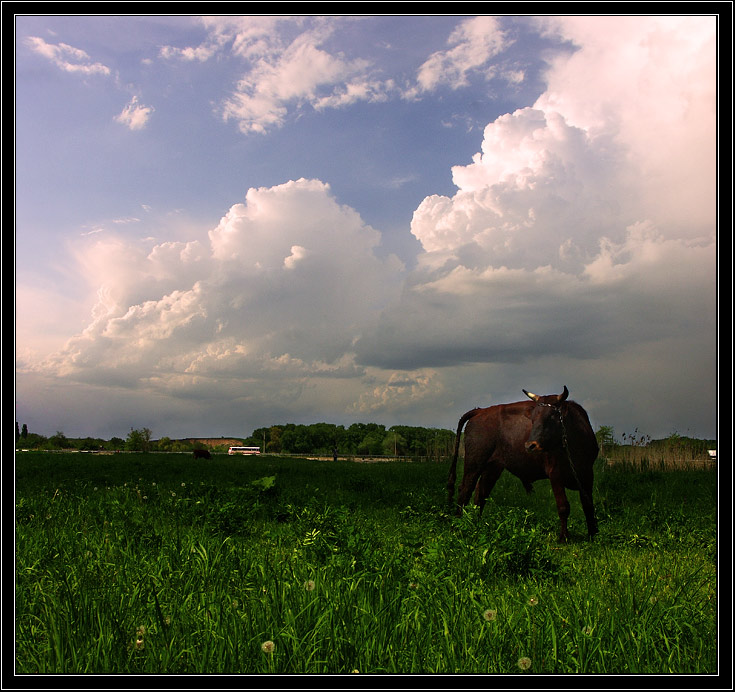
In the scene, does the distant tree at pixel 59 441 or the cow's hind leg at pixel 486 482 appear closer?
the cow's hind leg at pixel 486 482

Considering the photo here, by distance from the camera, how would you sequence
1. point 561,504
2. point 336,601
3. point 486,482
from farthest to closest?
point 486,482 < point 561,504 < point 336,601

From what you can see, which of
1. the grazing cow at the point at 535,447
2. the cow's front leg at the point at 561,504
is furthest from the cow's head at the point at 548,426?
the cow's front leg at the point at 561,504

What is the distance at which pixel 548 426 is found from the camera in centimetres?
840

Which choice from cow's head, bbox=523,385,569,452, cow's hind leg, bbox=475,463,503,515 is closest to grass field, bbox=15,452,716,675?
cow's head, bbox=523,385,569,452

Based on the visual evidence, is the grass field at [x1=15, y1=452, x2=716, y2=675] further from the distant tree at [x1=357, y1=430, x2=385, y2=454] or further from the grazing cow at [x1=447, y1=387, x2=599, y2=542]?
the distant tree at [x1=357, y1=430, x2=385, y2=454]

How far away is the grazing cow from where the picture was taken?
8.39 m

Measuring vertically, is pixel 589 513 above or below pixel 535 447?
below

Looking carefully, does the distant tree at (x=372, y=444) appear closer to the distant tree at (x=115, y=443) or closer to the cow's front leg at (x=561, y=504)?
the distant tree at (x=115, y=443)

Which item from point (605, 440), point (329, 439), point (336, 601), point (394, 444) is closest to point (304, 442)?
point (329, 439)

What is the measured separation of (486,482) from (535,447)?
6.42 feet

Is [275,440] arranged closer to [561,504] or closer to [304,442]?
[304,442]

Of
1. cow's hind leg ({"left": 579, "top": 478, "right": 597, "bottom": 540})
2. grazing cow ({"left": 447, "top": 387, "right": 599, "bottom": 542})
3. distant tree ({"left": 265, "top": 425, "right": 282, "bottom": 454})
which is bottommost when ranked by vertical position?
distant tree ({"left": 265, "top": 425, "right": 282, "bottom": 454})

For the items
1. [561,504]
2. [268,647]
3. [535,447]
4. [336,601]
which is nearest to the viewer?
[268,647]

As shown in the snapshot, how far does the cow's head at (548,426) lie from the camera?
8.34m
